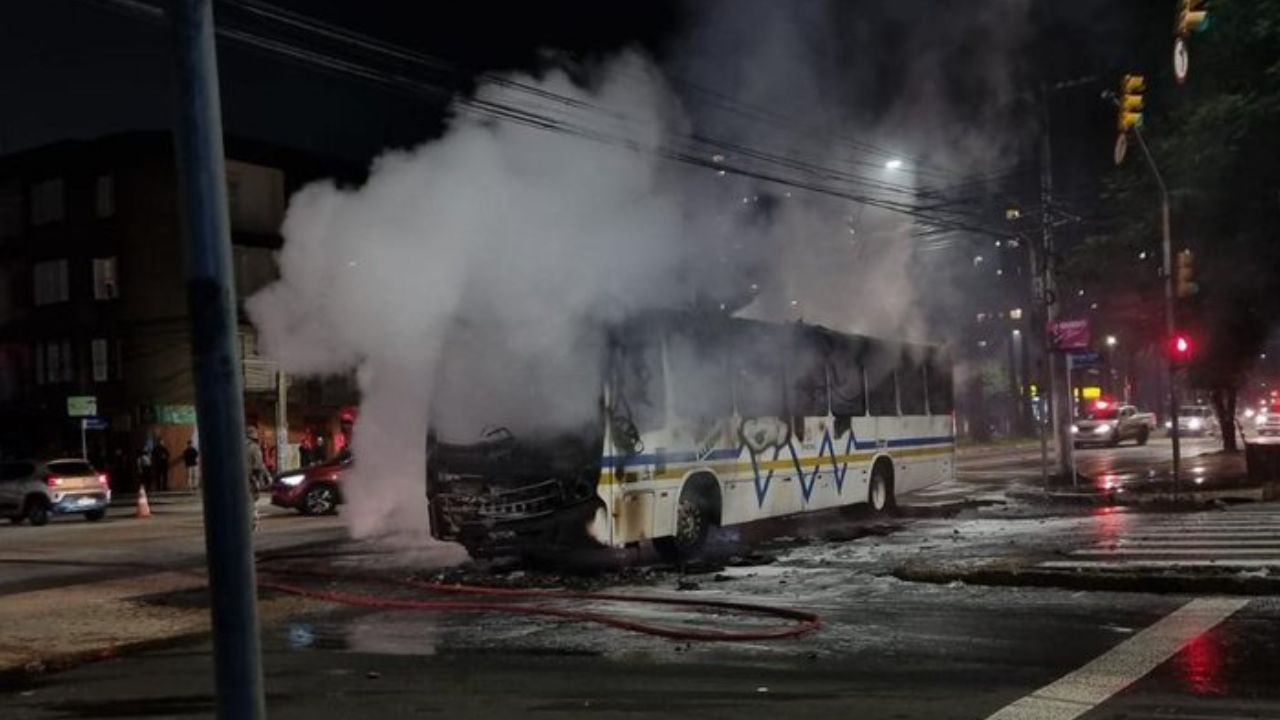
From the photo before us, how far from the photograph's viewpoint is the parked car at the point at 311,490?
851 inches

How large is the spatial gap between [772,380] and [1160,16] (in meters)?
10.9

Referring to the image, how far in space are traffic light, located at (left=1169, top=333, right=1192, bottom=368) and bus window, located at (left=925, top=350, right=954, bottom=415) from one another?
11.6ft

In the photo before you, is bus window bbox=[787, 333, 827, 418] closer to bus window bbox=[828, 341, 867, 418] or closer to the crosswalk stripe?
bus window bbox=[828, 341, 867, 418]

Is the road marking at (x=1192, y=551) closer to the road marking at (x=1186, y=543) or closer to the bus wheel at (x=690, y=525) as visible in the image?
the road marking at (x=1186, y=543)

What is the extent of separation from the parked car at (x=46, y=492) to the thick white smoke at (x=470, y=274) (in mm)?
11957

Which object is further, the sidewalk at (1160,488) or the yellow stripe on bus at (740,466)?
the sidewalk at (1160,488)

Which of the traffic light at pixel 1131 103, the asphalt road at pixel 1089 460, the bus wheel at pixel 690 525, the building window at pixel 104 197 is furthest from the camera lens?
the building window at pixel 104 197

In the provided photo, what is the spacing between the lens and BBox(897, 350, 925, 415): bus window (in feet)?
59.4

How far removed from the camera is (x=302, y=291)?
43.1 feet

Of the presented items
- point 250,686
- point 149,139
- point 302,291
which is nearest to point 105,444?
point 149,139

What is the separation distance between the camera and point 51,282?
1563 inches

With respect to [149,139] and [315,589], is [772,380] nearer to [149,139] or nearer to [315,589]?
[315,589]

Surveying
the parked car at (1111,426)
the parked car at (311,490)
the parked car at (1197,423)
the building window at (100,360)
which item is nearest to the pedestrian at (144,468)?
the building window at (100,360)

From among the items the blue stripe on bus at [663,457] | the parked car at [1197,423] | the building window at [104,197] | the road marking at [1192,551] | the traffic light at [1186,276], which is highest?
the building window at [104,197]
